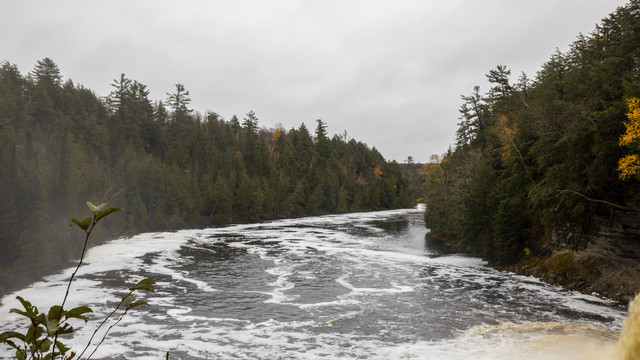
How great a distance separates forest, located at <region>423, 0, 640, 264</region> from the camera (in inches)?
748

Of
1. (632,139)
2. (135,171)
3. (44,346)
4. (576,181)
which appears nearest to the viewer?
(44,346)

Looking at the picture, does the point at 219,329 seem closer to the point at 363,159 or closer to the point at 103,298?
the point at 103,298

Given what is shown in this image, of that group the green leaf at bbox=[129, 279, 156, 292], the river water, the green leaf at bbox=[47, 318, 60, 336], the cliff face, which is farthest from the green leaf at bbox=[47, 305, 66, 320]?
the cliff face

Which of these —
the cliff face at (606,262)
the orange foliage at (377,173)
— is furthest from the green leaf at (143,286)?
the orange foliage at (377,173)

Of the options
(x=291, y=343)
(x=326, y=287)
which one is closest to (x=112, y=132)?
(x=326, y=287)

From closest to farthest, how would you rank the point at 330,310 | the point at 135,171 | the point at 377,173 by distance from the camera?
the point at 330,310, the point at 135,171, the point at 377,173

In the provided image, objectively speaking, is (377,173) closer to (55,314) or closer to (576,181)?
(576,181)

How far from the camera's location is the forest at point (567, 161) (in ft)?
62.3

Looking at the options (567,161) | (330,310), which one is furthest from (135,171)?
(567,161)

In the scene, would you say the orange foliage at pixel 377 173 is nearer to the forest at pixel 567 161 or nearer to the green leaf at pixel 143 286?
the forest at pixel 567 161

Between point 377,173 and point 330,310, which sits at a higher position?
point 377,173

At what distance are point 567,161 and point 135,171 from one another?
5364cm

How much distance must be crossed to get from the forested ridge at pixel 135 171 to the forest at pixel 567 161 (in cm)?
3083

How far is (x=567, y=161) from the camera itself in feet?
68.8
